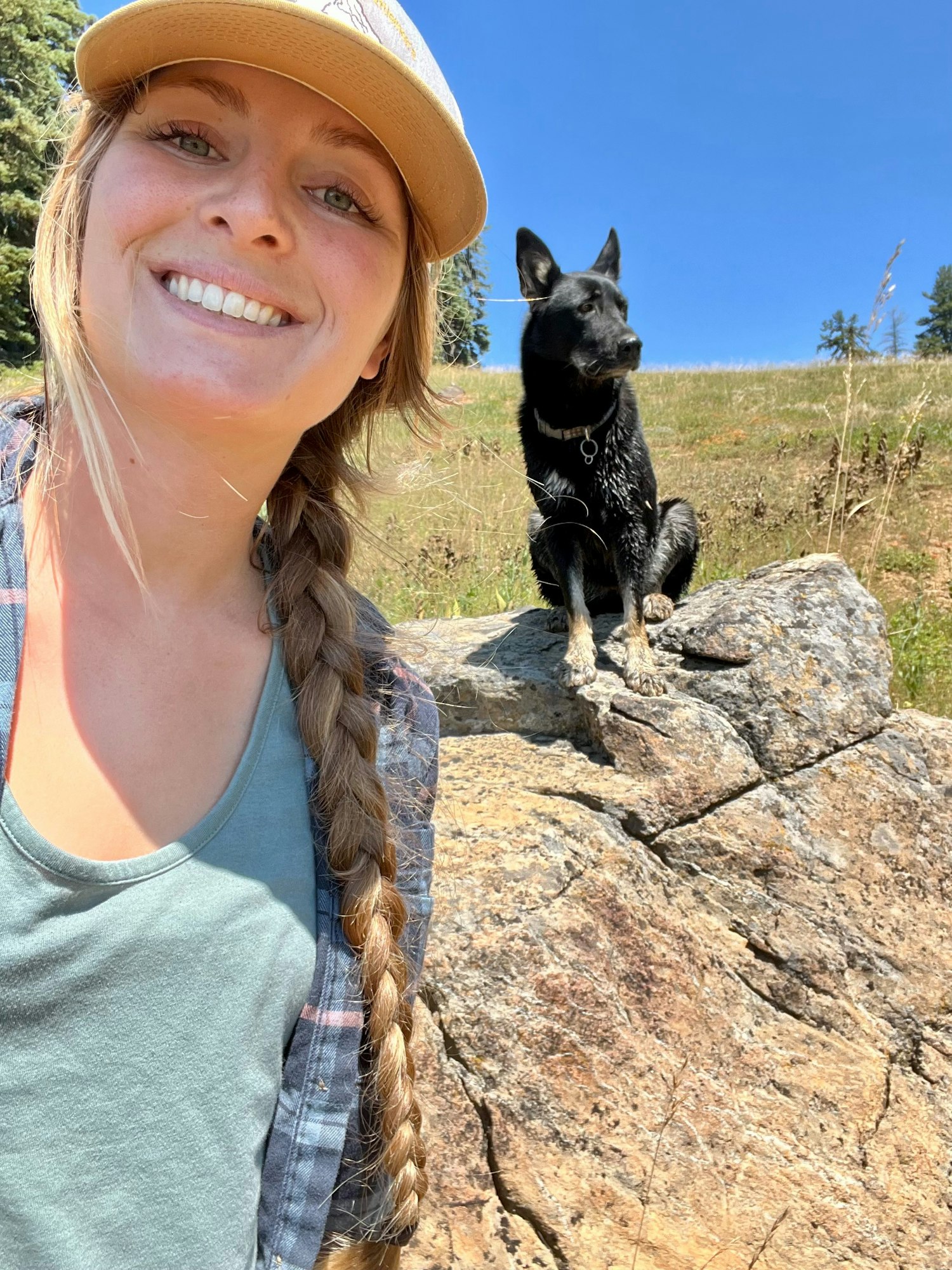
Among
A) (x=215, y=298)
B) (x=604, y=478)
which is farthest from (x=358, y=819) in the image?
(x=604, y=478)

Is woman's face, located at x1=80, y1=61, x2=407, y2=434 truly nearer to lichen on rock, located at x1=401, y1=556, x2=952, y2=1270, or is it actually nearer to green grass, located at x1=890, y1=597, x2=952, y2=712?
lichen on rock, located at x1=401, y1=556, x2=952, y2=1270

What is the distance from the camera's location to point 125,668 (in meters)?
1.12

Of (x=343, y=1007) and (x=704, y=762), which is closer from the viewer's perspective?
(x=343, y=1007)

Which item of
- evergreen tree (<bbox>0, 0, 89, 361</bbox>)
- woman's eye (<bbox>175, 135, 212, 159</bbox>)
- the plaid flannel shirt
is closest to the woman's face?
woman's eye (<bbox>175, 135, 212, 159</bbox>)

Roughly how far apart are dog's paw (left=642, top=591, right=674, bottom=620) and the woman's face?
10.2 ft

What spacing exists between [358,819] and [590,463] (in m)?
3.24

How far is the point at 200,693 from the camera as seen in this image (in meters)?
1.18

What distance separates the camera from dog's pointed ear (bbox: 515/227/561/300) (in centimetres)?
468

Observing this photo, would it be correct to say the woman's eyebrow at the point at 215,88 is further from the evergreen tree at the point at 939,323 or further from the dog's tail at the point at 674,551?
the evergreen tree at the point at 939,323

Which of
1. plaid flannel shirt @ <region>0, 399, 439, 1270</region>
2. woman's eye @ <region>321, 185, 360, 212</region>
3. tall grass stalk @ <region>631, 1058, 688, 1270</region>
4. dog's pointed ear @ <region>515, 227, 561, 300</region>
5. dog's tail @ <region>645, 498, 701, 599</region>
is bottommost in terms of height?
tall grass stalk @ <region>631, 1058, 688, 1270</region>

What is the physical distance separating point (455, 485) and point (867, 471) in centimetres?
297

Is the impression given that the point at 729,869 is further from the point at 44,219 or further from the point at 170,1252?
the point at 44,219

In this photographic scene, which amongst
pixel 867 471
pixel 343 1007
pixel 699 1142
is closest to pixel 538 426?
pixel 867 471

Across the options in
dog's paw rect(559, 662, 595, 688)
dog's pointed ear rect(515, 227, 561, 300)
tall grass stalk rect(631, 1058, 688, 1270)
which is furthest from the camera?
dog's pointed ear rect(515, 227, 561, 300)
